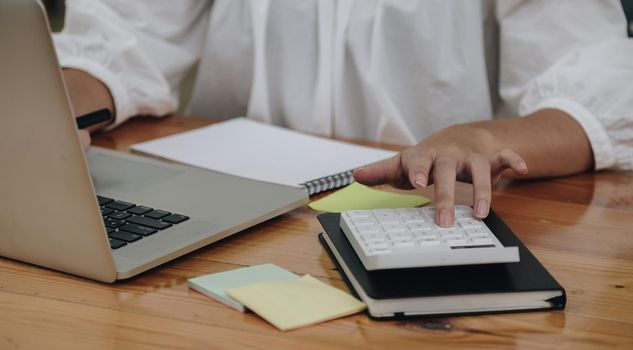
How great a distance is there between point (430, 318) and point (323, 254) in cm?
15

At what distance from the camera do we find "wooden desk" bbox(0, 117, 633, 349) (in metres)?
0.54

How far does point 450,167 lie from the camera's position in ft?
2.42

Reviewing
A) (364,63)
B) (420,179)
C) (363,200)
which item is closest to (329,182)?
(363,200)

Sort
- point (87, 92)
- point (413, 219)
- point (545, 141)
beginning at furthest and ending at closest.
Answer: point (87, 92) → point (545, 141) → point (413, 219)

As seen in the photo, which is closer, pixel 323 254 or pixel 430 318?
pixel 430 318

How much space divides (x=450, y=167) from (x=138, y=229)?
0.28 m

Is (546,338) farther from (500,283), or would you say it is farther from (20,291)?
(20,291)

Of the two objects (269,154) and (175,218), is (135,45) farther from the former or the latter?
(175,218)

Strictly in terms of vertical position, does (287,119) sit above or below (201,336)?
below

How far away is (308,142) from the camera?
3.40 feet

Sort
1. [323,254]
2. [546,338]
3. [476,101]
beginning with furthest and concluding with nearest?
[476,101] → [323,254] → [546,338]

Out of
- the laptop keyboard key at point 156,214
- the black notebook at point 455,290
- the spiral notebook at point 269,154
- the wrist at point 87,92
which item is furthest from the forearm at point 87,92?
the black notebook at point 455,290

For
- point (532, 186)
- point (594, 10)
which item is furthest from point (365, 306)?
point (594, 10)

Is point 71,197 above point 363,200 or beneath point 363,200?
above
